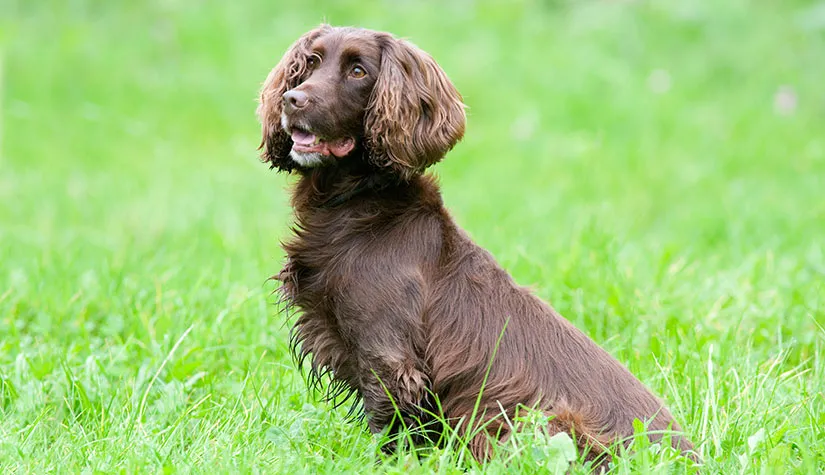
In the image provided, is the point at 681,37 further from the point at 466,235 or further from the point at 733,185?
the point at 466,235

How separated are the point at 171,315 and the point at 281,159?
1171mm

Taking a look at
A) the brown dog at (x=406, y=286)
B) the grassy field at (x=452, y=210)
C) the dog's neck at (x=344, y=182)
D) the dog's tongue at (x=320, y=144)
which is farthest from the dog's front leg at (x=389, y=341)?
the dog's tongue at (x=320, y=144)

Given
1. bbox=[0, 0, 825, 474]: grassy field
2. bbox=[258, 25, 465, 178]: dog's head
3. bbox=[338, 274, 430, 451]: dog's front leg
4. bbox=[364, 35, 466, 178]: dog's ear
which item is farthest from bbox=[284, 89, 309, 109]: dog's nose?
bbox=[0, 0, 825, 474]: grassy field

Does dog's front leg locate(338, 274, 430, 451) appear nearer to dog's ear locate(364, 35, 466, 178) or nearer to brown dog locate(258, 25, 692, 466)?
brown dog locate(258, 25, 692, 466)

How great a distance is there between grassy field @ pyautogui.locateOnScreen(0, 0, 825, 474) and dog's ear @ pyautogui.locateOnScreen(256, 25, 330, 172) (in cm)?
61

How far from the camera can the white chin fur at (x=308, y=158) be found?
3184 mm

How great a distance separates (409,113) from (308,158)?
0.38 meters

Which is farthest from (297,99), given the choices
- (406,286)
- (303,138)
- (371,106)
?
(406,286)

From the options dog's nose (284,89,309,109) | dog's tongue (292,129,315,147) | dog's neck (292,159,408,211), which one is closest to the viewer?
dog's nose (284,89,309,109)

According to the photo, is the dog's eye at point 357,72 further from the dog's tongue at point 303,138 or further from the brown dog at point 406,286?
the dog's tongue at point 303,138

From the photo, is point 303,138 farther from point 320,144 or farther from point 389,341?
point 389,341

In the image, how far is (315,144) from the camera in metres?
3.17

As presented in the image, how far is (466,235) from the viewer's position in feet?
11.0

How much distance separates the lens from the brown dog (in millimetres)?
3047
